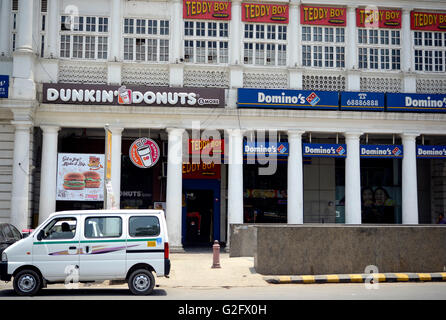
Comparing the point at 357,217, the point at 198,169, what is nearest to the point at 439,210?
the point at 357,217

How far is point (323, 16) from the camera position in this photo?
26.6 meters

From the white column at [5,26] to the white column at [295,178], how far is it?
14.4m

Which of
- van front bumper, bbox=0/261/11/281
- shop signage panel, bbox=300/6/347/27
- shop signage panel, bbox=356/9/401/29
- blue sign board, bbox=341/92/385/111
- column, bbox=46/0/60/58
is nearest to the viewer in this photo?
van front bumper, bbox=0/261/11/281

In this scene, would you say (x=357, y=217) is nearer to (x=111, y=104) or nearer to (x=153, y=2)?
(x=111, y=104)

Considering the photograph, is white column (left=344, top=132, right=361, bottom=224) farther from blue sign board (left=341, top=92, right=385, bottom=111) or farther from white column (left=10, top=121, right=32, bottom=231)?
white column (left=10, top=121, right=32, bottom=231)

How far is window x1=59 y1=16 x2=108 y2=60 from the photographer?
25.3 metres

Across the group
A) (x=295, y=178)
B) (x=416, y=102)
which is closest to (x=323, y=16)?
(x=416, y=102)

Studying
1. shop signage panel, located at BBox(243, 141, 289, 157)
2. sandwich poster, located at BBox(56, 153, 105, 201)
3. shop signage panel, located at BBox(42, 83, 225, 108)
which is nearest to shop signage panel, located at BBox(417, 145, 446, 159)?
shop signage panel, located at BBox(243, 141, 289, 157)

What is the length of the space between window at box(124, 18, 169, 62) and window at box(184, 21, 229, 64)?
110cm

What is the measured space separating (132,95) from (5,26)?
23.2ft

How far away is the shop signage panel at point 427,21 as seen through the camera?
2723 cm

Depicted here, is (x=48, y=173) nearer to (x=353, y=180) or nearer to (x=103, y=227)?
(x=103, y=227)

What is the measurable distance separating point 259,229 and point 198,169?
→ 14.0 meters

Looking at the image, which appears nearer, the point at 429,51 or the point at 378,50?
the point at 378,50
